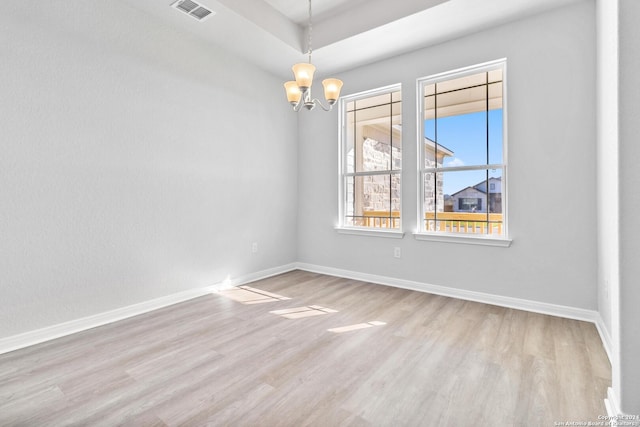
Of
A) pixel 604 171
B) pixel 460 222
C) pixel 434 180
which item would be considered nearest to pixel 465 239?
pixel 460 222

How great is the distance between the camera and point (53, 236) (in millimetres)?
2398

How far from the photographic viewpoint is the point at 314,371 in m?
1.91

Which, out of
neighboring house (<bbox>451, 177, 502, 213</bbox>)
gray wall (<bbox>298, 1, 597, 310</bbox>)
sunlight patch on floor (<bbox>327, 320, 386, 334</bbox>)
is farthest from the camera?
neighboring house (<bbox>451, 177, 502, 213</bbox>)

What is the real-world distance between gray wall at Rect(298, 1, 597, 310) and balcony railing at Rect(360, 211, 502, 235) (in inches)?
6.9

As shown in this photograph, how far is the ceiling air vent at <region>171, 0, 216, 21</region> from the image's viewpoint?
2781 millimetres

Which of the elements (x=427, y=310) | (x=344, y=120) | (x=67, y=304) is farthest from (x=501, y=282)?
(x=67, y=304)

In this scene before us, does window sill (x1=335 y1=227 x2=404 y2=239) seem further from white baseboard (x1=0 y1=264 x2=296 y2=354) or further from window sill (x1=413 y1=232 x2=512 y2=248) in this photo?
white baseboard (x1=0 y1=264 x2=296 y2=354)

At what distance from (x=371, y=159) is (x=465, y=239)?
1.61 metres

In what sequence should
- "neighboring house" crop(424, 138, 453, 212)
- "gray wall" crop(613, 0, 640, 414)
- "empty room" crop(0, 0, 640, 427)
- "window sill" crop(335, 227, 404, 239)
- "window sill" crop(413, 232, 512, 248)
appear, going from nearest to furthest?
"gray wall" crop(613, 0, 640, 414) → "empty room" crop(0, 0, 640, 427) → "window sill" crop(413, 232, 512, 248) → "neighboring house" crop(424, 138, 453, 212) → "window sill" crop(335, 227, 404, 239)

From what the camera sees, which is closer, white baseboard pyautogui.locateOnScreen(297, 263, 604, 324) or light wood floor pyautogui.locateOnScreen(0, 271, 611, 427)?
light wood floor pyautogui.locateOnScreen(0, 271, 611, 427)

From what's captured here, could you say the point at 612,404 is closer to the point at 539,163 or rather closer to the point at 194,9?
the point at 539,163

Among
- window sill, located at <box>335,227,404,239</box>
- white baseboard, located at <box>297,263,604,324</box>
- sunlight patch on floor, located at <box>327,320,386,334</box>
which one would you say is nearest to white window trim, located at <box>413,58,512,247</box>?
window sill, located at <box>335,227,404,239</box>

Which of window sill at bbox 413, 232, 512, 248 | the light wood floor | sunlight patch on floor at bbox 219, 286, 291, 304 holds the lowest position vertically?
the light wood floor

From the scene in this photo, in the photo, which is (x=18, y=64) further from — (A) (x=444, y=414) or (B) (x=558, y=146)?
(B) (x=558, y=146)
